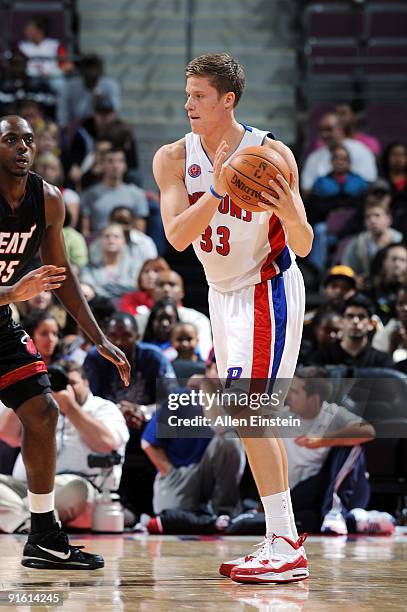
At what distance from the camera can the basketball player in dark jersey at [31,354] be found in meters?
4.74

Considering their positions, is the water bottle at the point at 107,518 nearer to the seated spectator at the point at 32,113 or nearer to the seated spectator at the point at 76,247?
the seated spectator at the point at 76,247

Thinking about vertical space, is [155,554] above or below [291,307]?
below

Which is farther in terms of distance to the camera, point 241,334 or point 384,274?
point 384,274

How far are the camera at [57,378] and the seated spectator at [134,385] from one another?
722mm

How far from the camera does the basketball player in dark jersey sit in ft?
15.5

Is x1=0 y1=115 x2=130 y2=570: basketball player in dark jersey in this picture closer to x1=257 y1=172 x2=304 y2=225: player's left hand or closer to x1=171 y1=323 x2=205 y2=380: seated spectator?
x1=257 y1=172 x2=304 y2=225: player's left hand

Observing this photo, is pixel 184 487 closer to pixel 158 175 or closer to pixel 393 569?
pixel 393 569

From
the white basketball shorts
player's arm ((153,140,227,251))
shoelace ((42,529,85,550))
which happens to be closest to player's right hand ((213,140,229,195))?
player's arm ((153,140,227,251))

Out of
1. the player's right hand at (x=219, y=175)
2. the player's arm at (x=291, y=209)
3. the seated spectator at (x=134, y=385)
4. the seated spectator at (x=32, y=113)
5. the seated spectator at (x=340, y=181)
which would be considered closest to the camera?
the player's right hand at (x=219, y=175)

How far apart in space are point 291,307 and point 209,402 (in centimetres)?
253

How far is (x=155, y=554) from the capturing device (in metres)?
5.62

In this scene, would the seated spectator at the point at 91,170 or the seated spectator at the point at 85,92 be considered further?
the seated spectator at the point at 85,92

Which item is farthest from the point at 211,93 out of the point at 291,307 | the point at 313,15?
the point at 313,15

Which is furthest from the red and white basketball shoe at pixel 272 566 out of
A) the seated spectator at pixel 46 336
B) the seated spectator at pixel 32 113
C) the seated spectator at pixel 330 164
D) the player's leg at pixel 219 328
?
the seated spectator at pixel 32 113
